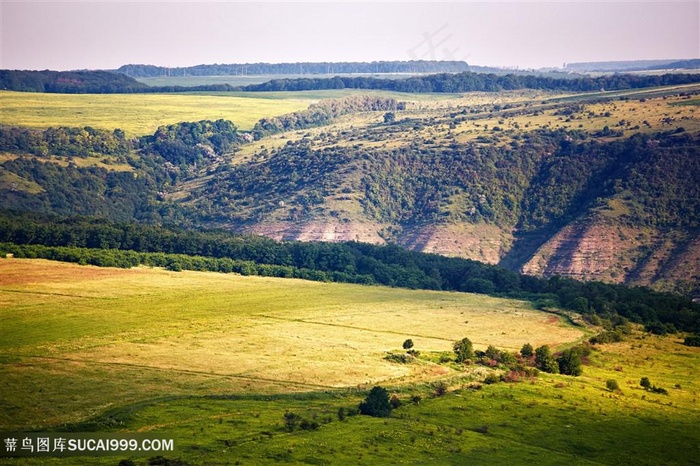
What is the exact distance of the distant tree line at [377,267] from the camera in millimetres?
163250

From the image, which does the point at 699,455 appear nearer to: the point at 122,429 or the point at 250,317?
the point at 122,429

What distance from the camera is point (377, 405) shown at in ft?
314

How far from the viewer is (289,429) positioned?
3492 inches

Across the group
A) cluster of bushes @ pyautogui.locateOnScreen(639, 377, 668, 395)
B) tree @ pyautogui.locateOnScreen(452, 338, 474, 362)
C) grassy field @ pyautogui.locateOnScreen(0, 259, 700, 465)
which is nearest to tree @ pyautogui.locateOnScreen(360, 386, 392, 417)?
grassy field @ pyautogui.locateOnScreen(0, 259, 700, 465)

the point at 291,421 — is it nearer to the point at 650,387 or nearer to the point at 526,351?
the point at 526,351

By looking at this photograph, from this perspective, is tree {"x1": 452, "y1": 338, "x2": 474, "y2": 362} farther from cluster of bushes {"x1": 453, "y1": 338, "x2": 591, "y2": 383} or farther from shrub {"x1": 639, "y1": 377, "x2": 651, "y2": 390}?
shrub {"x1": 639, "y1": 377, "x2": 651, "y2": 390}

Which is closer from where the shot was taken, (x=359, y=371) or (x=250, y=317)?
(x=359, y=371)

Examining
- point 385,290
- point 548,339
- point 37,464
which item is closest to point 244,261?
point 385,290

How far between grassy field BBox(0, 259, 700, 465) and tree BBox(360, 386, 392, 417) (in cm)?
125

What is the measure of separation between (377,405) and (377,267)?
312 feet

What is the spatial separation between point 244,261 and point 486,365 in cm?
7843

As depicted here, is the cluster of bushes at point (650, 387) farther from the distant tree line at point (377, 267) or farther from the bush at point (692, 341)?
the distant tree line at point (377, 267)

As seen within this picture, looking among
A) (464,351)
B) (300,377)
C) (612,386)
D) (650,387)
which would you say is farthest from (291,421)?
(650,387)

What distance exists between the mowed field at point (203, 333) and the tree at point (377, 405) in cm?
1095
